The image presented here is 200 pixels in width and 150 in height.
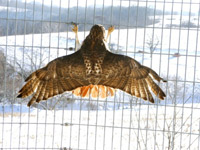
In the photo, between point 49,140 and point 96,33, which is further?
point 49,140

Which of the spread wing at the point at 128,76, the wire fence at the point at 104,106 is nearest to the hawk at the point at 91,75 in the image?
the spread wing at the point at 128,76

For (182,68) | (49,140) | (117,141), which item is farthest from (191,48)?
(49,140)

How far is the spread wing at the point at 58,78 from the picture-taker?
4.38 metres

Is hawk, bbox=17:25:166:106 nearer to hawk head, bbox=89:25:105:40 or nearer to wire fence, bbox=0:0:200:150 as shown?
hawk head, bbox=89:25:105:40

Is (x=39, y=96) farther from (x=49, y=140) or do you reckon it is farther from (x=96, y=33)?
(x=49, y=140)

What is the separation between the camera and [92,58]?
437cm

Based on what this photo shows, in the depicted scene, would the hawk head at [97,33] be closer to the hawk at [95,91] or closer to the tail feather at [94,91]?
the hawk at [95,91]

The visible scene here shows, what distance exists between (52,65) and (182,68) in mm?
11129

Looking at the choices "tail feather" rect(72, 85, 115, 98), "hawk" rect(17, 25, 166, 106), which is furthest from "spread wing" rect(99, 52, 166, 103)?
"tail feather" rect(72, 85, 115, 98)

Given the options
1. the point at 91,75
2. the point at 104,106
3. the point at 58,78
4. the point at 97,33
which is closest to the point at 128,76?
the point at 91,75

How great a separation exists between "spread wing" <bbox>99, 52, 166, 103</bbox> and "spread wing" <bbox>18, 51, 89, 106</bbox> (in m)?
0.26

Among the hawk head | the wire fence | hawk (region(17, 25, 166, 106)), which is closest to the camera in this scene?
hawk (region(17, 25, 166, 106))

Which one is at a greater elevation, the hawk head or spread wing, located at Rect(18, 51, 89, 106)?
the hawk head

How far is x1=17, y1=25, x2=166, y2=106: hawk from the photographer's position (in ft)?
14.2
